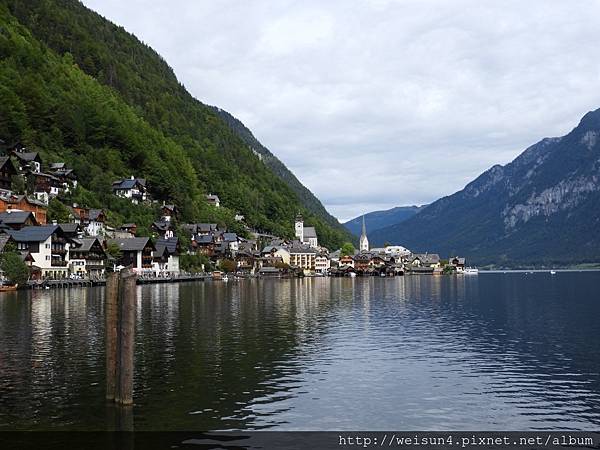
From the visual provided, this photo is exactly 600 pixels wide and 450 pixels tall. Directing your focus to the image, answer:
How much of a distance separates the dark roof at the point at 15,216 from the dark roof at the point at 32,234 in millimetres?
1989

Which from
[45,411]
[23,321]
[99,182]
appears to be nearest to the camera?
[45,411]

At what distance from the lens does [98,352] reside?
34781 mm

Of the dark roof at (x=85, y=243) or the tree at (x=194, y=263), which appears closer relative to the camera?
the dark roof at (x=85, y=243)

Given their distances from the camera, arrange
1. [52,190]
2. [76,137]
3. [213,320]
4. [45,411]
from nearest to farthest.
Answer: [45,411] < [213,320] < [52,190] < [76,137]

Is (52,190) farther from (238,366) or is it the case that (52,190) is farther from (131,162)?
(238,366)

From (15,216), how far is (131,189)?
197 feet

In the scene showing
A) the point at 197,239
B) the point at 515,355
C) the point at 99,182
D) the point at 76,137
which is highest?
the point at 76,137

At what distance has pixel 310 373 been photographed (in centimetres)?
3025

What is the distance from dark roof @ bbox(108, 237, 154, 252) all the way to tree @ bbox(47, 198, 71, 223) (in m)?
11.4

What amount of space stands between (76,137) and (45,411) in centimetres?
16746

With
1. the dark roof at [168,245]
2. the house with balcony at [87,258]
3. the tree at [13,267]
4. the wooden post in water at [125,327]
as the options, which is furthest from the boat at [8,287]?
the wooden post in water at [125,327]

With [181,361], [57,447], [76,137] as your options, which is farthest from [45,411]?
[76,137]

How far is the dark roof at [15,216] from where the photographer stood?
111750 mm

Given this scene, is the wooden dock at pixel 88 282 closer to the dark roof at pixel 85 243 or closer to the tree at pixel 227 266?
the dark roof at pixel 85 243
